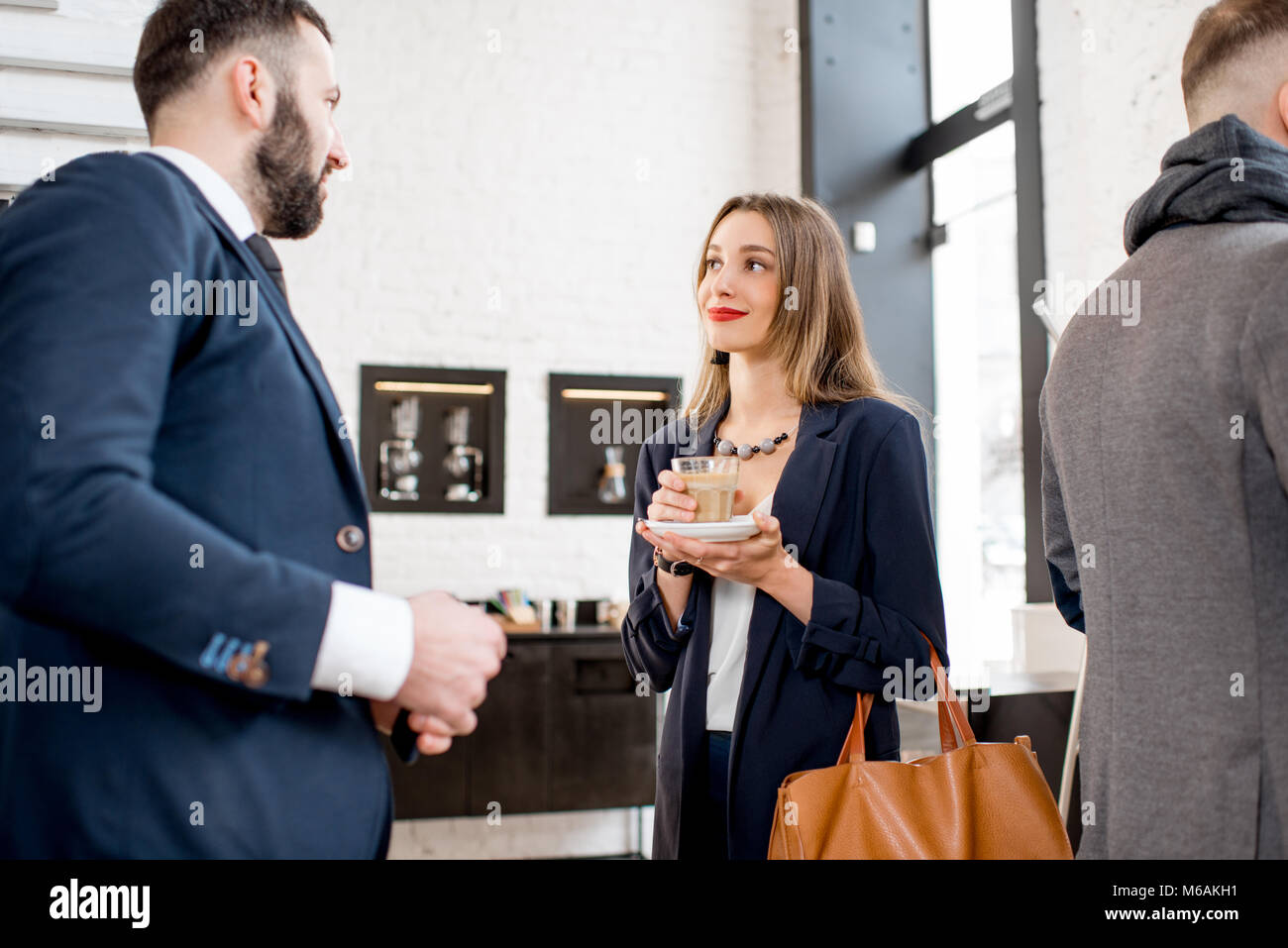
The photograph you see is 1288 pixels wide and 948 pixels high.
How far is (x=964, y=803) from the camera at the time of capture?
129 cm

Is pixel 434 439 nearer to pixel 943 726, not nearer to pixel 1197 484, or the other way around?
pixel 943 726

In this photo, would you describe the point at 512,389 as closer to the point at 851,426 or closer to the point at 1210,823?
the point at 851,426

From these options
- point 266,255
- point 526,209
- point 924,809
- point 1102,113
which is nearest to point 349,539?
point 266,255

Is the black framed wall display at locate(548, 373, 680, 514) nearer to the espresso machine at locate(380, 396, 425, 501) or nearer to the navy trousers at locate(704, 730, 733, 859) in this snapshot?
the espresso machine at locate(380, 396, 425, 501)

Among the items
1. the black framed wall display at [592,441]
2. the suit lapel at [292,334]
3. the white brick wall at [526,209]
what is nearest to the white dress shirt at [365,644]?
the suit lapel at [292,334]

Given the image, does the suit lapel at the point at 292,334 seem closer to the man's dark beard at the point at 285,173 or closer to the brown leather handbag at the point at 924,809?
the man's dark beard at the point at 285,173

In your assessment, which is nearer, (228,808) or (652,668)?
(228,808)

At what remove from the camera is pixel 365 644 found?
85cm

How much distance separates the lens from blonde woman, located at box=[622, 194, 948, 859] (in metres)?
1.49

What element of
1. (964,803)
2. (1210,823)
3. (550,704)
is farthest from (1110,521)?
(550,704)

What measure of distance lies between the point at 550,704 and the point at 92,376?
138 inches

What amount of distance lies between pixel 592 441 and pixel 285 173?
377cm

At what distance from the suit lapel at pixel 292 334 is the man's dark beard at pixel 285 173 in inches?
4.0

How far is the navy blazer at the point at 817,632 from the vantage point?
1.49 metres
